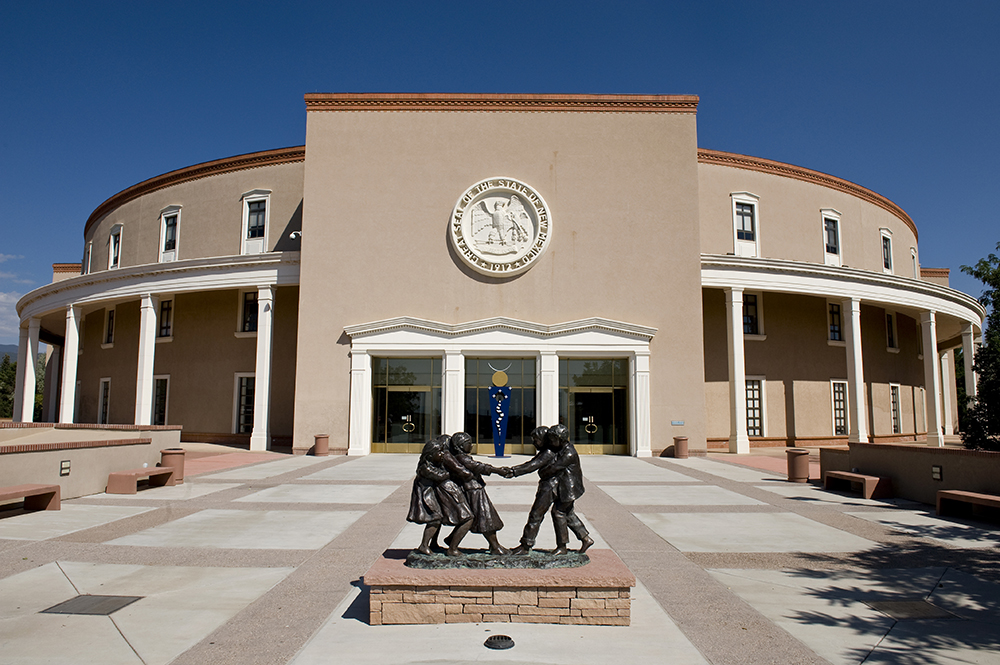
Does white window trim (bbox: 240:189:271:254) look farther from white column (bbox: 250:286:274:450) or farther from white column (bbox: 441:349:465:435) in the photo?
white column (bbox: 441:349:465:435)

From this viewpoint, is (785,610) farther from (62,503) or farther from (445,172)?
(445,172)

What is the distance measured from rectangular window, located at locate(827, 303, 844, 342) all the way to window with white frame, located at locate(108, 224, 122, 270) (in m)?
36.8

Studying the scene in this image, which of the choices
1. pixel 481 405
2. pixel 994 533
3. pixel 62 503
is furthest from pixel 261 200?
pixel 994 533

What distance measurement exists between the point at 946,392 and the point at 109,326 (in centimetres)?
4959

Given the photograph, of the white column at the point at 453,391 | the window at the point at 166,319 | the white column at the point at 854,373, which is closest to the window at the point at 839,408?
the white column at the point at 854,373

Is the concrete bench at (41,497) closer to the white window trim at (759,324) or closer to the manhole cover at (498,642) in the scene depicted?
the manhole cover at (498,642)

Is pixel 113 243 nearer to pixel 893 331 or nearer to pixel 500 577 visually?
pixel 500 577

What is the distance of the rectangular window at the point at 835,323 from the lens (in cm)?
3121

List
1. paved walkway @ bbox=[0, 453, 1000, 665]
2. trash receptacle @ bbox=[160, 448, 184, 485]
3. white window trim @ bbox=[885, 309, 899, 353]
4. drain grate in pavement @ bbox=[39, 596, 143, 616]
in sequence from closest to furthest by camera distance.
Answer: paved walkway @ bbox=[0, 453, 1000, 665], drain grate in pavement @ bbox=[39, 596, 143, 616], trash receptacle @ bbox=[160, 448, 184, 485], white window trim @ bbox=[885, 309, 899, 353]

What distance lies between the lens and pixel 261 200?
31344 millimetres

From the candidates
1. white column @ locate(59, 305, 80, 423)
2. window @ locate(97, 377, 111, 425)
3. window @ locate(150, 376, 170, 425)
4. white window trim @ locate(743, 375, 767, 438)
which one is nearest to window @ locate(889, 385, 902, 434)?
white window trim @ locate(743, 375, 767, 438)

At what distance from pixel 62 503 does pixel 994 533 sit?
16028 millimetres

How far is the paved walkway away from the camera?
203 inches

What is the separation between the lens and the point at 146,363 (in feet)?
92.7
